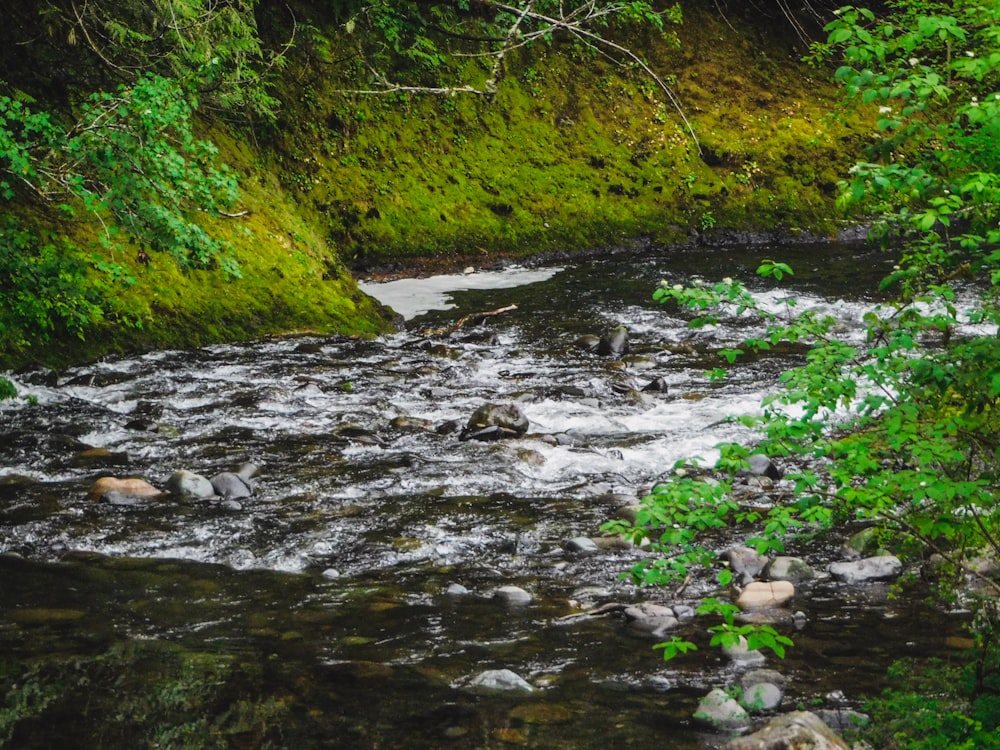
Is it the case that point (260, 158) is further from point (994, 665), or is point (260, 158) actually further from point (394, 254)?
point (994, 665)

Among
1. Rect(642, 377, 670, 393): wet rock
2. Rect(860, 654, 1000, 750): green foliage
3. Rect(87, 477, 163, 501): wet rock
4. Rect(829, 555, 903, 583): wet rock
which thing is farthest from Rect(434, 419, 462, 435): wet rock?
Rect(860, 654, 1000, 750): green foliage

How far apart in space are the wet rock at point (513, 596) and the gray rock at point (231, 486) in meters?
2.58

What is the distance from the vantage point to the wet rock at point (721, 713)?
13.2ft

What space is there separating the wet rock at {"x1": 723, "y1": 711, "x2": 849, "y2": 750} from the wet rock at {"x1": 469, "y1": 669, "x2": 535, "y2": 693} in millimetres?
1007

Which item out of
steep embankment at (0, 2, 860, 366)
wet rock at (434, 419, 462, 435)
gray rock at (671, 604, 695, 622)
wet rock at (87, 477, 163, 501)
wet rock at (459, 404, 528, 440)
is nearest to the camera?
gray rock at (671, 604, 695, 622)

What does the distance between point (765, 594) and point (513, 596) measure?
146cm

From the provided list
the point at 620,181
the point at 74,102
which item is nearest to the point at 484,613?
the point at 74,102

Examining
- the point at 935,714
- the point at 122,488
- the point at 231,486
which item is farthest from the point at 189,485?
the point at 935,714

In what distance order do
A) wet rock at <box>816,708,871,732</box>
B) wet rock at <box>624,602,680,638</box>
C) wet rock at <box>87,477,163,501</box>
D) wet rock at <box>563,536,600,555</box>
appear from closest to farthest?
wet rock at <box>816,708,871,732</box>
wet rock at <box>624,602,680,638</box>
wet rock at <box>563,536,600,555</box>
wet rock at <box>87,477,163,501</box>

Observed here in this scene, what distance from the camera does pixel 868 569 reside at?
5.77 m

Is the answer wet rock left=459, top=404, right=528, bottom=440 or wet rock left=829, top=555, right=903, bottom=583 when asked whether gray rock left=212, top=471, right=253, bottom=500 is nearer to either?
wet rock left=459, top=404, right=528, bottom=440

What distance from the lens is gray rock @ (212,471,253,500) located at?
7.16m

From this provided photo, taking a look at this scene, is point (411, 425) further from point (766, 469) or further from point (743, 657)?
point (743, 657)

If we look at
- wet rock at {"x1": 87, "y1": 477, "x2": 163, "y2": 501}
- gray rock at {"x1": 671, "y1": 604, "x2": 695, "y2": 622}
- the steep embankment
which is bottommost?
gray rock at {"x1": 671, "y1": 604, "x2": 695, "y2": 622}
